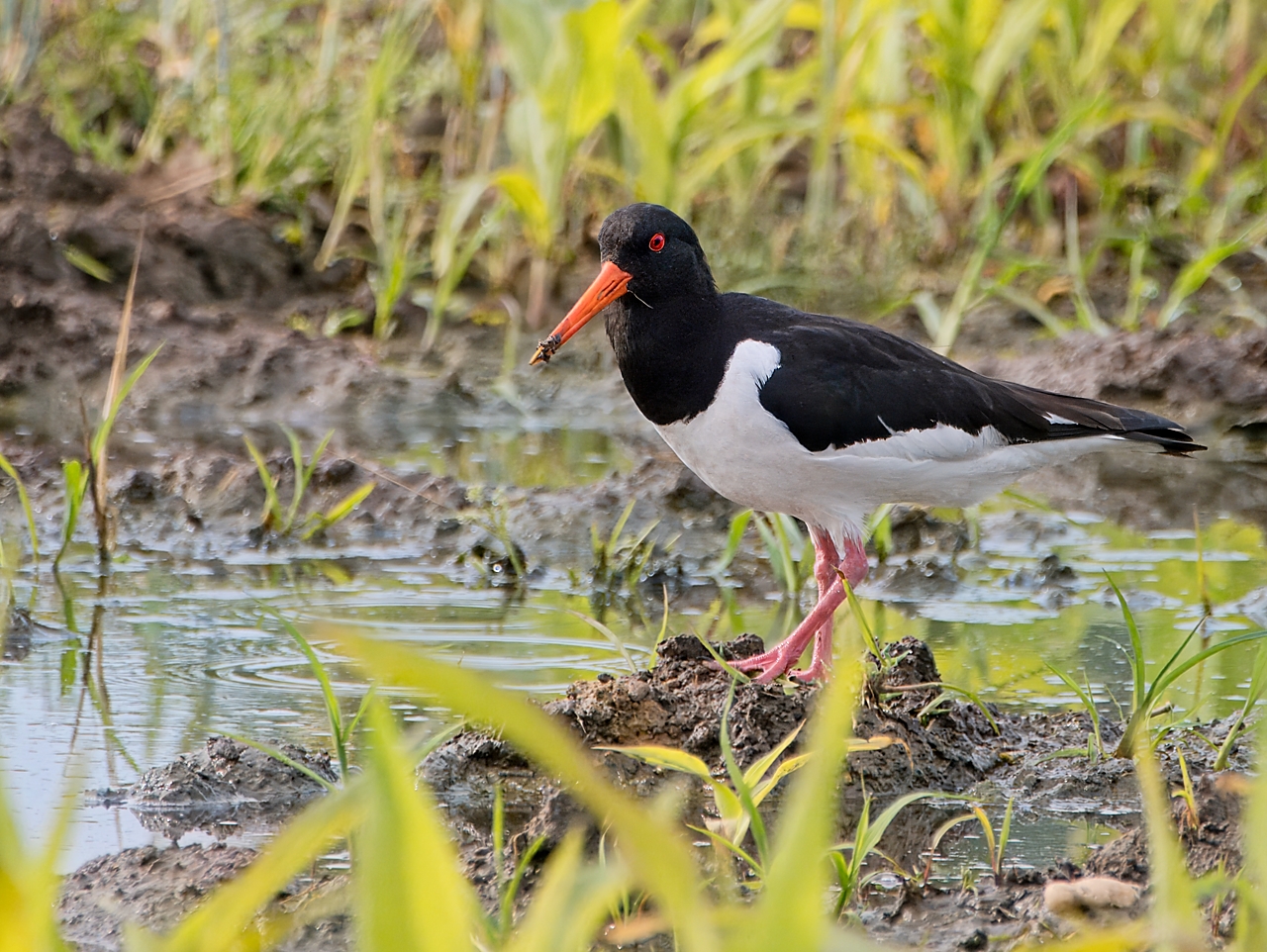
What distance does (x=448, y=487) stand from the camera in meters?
6.09

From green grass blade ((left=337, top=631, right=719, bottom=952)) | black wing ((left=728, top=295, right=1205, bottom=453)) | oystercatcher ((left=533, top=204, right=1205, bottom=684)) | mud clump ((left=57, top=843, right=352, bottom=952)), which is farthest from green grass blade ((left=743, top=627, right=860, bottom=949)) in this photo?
black wing ((left=728, top=295, right=1205, bottom=453))

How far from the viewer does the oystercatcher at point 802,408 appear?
435cm

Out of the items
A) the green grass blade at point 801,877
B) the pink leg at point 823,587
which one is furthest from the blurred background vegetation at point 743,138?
the green grass blade at point 801,877

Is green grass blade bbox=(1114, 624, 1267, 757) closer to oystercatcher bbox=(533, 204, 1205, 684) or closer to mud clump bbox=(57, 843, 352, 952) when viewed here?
oystercatcher bbox=(533, 204, 1205, 684)

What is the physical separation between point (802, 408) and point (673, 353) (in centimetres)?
39

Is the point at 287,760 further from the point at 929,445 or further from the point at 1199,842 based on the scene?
the point at 929,445

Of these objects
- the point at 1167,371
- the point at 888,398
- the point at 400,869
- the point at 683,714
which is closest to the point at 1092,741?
the point at 683,714

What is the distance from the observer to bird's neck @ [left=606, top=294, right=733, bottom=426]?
437 cm

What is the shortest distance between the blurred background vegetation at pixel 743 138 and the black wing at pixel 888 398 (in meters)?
2.38

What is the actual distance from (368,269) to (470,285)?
0.58 metres

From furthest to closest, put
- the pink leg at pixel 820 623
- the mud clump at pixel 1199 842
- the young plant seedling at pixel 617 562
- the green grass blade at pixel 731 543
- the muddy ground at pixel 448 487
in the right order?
the young plant seedling at pixel 617 562 < the green grass blade at pixel 731 543 < the pink leg at pixel 820 623 < the muddy ground at pixel 448 487 < the mud clump at pixel 1199 842

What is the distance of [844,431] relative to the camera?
4.43 meters

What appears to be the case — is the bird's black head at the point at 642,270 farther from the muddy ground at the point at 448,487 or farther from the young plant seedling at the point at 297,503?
the young plant seedling at the point at 297,503

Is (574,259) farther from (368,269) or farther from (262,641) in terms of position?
(262,641)
